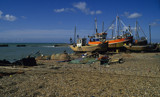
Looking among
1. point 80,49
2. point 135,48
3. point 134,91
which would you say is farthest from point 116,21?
point 134,91

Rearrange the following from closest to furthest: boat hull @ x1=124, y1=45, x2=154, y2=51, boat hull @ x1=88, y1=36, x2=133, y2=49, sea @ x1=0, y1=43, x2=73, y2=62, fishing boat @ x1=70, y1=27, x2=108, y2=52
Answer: sea @ x1=0, y1=43, x2=73, y2=62 → fishing boat @ x1=70, y1=27, x2=108, y2=52 → boat hull @ x1=124, y1=45, x2=154, y2=51 → boat hull @ x1=88, y1=36, x2=133, y2=49

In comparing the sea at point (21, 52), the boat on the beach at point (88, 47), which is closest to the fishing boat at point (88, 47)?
the boat on the beach at point (88, 47)

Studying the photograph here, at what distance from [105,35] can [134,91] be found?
89.0 ft

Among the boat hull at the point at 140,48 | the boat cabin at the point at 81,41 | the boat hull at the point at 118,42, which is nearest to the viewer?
the boat hull at the point at 140,48

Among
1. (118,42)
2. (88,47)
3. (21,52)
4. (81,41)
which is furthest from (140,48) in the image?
(21,52)

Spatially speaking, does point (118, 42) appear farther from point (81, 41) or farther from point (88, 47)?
point (81, 41)

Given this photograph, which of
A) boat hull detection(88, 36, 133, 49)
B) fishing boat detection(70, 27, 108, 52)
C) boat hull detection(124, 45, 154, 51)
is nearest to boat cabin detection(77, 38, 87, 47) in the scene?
fishing boat detection(70, 27, 108, 52)

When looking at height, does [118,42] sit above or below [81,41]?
below

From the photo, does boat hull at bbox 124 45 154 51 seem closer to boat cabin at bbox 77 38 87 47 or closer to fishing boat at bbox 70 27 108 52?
fishing boat at bbox 70 27 108 52

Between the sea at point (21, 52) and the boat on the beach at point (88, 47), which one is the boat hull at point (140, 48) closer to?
the boat on the beach at point (88, 47)

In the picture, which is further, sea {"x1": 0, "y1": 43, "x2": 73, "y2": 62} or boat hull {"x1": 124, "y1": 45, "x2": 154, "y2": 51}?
boat hull {"x1": 124, "y1": 45, "x2": 154, "y2": 51}

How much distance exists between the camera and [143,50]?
27578 mm

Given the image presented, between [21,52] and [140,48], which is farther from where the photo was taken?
[21,52]

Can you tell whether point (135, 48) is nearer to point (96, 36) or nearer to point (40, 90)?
point (96, 36)
